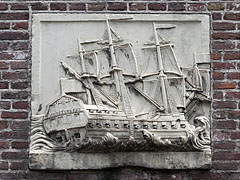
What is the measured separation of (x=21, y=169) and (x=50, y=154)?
10.1 inches

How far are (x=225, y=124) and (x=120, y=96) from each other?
85 centimetres

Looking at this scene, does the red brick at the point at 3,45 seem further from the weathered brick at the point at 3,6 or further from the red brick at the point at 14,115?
the red brick at the point at 14,115

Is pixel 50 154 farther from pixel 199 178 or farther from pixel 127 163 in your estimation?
pixel 199 178

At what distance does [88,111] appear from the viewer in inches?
206

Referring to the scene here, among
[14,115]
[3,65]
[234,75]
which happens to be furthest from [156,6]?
[14,115]

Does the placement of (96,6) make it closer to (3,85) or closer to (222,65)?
(3,85)

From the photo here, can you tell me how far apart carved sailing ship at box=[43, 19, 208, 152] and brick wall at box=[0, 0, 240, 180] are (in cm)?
19

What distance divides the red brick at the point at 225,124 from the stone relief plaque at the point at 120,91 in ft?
→ 0.30

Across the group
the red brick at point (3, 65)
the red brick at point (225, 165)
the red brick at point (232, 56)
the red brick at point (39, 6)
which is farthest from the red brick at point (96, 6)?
the red brick at point (225, 165)

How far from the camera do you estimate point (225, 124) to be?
542 centimetres

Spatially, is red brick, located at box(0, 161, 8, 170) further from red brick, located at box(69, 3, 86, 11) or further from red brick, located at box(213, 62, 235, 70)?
red brick, located at box(213, 62, 235, 70)

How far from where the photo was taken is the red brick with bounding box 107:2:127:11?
5547 millimetres

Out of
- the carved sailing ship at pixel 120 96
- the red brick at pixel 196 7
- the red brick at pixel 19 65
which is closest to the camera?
the carved sailing ship at pixel 120 96

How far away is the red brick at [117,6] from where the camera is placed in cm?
555
